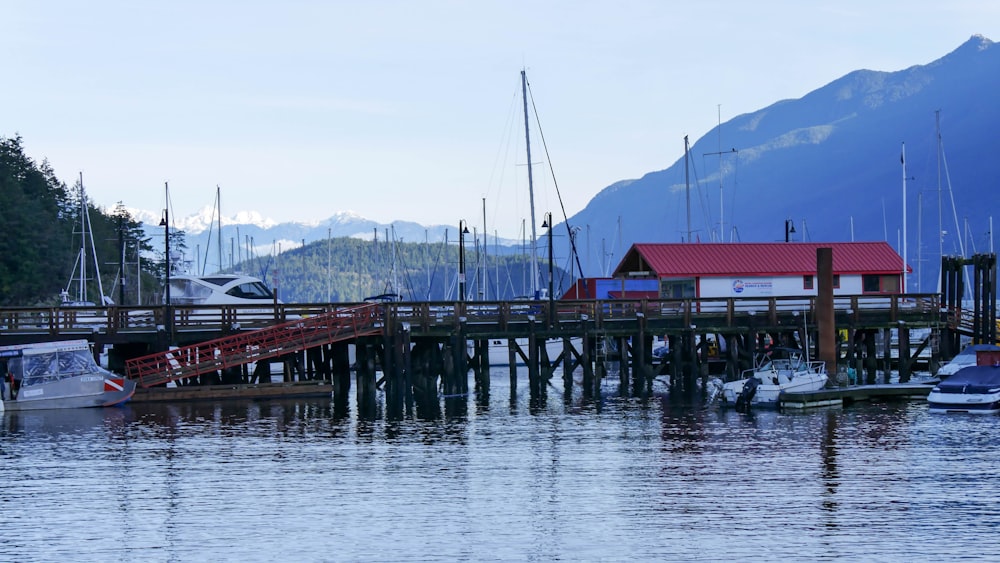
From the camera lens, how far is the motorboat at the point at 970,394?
145 ft

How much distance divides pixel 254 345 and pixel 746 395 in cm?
2059

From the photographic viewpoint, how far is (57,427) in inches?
1670

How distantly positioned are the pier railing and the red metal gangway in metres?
0.83

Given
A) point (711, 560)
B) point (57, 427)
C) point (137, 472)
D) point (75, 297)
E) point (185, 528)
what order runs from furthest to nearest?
1. point (75, 297)
2. point (57, 427)
3. point (137, 472)
4. point (185, 528)
5. point (711, 560)

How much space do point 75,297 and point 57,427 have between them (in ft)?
198

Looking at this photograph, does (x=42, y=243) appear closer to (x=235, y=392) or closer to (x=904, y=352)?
(x=235, y=392)

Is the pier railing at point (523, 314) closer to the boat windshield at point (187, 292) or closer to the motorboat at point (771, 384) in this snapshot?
the boat windshield at point (187, 292)

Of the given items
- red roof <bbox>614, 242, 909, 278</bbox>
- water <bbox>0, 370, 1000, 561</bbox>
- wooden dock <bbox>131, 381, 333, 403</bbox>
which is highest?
red roof <bbox>614, 242, 909, 278</bbox>

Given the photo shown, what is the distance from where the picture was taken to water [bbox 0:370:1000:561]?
24.0 m

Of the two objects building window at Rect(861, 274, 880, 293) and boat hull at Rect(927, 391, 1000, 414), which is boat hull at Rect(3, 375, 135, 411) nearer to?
boat hull at Rect(927, 391, 1000, 414)

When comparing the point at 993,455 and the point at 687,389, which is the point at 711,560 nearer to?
the point at 993,455

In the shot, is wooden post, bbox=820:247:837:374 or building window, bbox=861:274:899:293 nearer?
wooden post, bbox=820:247:837:374

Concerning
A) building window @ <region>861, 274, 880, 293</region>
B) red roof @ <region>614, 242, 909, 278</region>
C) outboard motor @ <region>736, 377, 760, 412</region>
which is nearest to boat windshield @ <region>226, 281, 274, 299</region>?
red roof @ <region>614, 242, 909, 278</region>

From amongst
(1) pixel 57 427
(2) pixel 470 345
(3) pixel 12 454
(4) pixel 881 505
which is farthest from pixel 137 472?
(2) pixel 470 345
